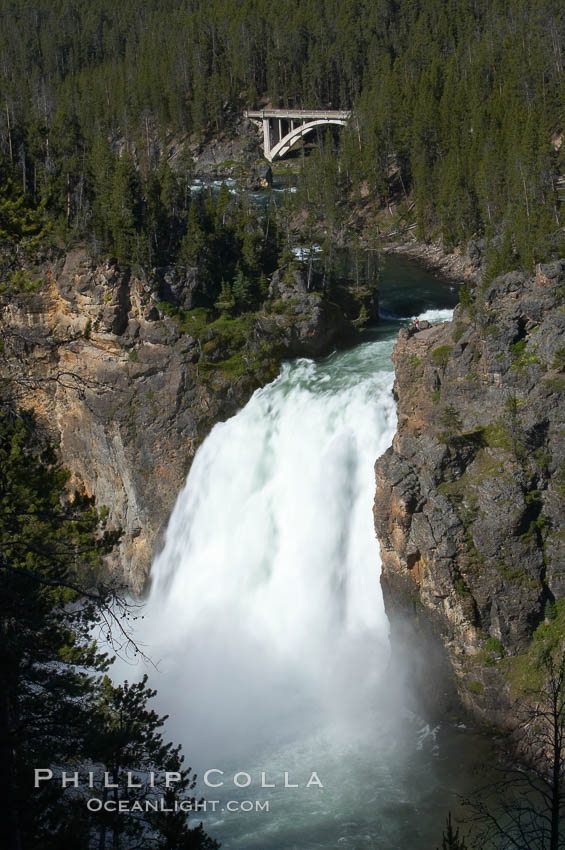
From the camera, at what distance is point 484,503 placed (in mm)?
25750

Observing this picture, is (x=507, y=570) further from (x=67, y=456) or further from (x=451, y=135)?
(x=451, y=135)

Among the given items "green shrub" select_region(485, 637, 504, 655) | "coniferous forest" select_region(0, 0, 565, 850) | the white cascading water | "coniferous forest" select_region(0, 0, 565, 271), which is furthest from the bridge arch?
"green shrub" select_region(485, 637, 504, 655)

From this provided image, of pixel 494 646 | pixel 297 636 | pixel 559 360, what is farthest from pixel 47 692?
pixel 559 360

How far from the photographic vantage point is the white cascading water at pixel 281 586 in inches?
1068

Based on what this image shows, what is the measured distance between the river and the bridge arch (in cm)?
6995

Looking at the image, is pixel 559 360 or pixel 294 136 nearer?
pixel 559 360

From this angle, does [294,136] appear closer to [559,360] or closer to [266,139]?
[266,139]

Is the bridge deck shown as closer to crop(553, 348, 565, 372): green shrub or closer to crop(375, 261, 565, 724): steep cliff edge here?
crop(375, 261, 565, 724): steep cliff edge

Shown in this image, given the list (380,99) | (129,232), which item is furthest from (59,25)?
(129,232)

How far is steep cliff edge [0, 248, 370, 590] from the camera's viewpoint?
122 ft

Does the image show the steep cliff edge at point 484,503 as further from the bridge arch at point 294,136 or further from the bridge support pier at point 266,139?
the bridge support pier at point 266,139

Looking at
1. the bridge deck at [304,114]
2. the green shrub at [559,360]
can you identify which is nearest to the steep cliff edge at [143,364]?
the green shrub at [559,360]

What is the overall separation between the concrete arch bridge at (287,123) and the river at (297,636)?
230 ft

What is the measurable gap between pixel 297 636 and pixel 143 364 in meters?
14.7
